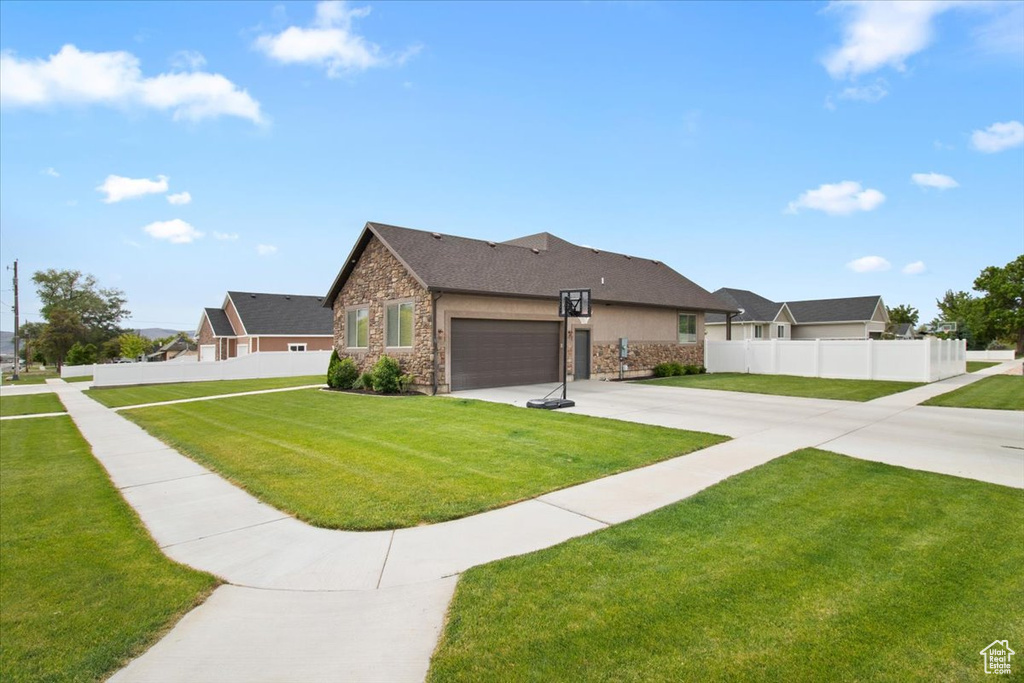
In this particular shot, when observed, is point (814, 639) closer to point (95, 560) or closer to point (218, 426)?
point (95, 560)

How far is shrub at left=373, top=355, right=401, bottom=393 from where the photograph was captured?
1574 centimetres

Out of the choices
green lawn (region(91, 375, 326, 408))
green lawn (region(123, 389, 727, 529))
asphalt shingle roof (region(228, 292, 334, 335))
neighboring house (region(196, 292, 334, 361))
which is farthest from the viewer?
asphalt shingle roof (region(228, 292, 334, 335))

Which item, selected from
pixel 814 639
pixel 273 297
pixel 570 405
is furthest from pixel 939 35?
pixel 273 297

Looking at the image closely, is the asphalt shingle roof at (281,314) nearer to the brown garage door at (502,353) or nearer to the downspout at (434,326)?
the brown garage door at (502,353)

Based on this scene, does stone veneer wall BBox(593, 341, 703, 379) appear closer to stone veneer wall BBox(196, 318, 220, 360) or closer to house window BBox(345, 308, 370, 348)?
house window BBox(345, 308, 370, 348)

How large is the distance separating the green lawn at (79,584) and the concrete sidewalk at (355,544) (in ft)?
0.63

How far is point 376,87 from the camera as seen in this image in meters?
16.2

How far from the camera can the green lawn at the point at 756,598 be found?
2.61 m

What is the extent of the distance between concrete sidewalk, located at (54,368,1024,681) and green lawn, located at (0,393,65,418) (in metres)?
8.56

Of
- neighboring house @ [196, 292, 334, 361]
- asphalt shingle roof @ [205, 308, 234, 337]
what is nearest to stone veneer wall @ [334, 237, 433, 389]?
neighboring house @ [196, 292, 334, 361]

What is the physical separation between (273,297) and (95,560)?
117ft

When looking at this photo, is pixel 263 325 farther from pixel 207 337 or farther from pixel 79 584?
pixel 79 584

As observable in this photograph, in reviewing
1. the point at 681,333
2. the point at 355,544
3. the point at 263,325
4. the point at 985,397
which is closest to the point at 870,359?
the point at 985,397

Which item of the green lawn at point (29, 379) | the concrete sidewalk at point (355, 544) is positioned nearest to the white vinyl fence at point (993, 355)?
the concrete sidewalk at point (355, 544)
